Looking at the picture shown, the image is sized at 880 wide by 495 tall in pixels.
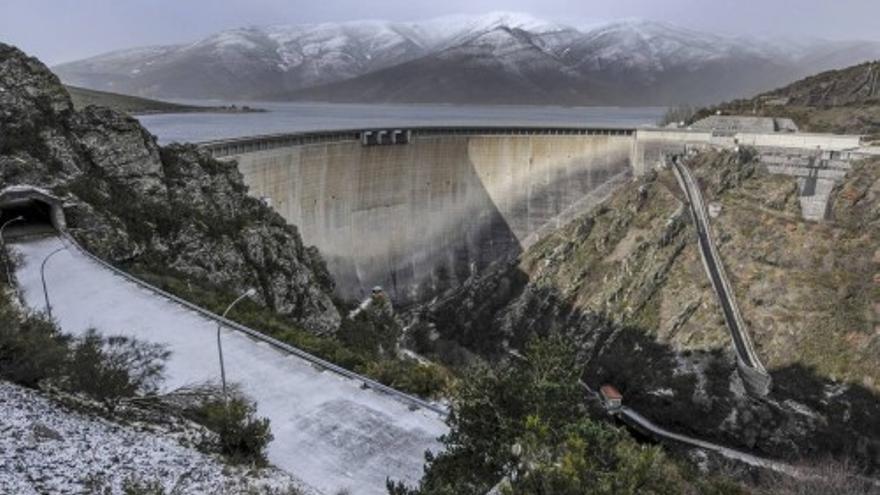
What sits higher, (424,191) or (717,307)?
(424,191)

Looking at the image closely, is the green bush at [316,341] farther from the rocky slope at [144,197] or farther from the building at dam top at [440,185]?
the building at dam top at [440,185]

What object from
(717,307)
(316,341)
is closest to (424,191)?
(717,307)

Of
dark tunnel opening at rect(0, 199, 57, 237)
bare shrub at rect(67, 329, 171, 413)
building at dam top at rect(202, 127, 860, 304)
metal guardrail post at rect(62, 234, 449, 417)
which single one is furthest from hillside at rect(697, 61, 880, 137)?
dark tunnel opening at rect(0, 199, 57, 237)

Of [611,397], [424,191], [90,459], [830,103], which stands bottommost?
[611,397]

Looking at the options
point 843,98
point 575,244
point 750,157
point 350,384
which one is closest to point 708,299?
point 575,244

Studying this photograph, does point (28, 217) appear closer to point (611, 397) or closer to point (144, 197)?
point (144, 197)

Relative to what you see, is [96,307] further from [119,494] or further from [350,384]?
[119,494]

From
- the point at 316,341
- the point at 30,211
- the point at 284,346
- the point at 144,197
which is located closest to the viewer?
the point at 284,346
